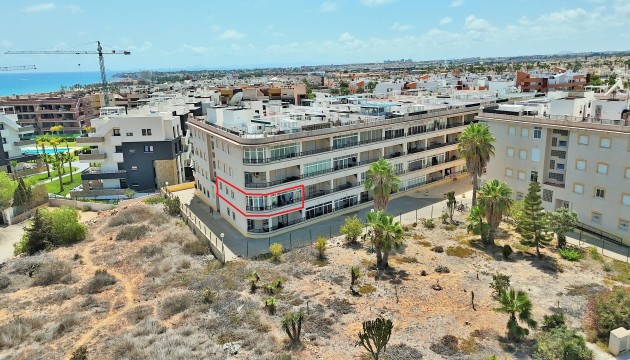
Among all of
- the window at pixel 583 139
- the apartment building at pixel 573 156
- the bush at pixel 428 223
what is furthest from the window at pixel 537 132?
the bush at pixel 428 223

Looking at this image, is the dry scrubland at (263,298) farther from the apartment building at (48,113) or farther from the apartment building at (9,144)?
the apartment building at (48,113)

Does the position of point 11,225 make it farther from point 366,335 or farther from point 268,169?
point 366,335

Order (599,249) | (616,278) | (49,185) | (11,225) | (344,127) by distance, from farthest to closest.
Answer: (49,185), (11,225), (344,127), (599,249), (616,278)

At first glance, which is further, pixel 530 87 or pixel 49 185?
pixel 530 87

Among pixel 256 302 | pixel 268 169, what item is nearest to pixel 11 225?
pixel 268 169

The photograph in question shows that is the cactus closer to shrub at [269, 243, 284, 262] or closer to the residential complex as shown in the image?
shrub at [269, 243, 284, 262]

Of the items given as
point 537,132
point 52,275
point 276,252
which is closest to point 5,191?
point 52,275
